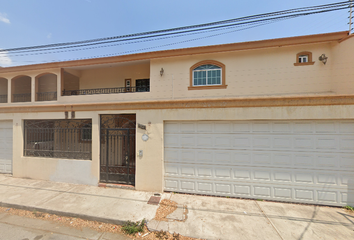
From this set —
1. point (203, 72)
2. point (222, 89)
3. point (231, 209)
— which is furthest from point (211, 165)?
point (203, 72)

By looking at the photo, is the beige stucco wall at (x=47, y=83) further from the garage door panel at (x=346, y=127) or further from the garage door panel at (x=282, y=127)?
the garage door panel at (x=346, y=127)

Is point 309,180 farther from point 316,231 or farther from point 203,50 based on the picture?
point 203,50

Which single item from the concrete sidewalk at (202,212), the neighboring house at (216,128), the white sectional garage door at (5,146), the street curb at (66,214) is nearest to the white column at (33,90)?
the neighboring house at (216,128)

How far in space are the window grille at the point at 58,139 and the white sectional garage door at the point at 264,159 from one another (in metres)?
3.70

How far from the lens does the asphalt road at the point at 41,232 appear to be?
10.8 ft

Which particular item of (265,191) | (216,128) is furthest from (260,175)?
(216,128)

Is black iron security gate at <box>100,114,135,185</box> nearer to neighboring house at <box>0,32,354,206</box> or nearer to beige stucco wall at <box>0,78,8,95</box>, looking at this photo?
neighboring house at <box>0,32,354,206</box>

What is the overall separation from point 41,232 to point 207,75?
7.65 metres

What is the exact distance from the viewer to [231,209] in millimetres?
4293

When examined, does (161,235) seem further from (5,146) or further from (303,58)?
(5,146)

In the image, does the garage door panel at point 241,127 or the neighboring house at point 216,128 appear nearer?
the neighboring house at point 216,128

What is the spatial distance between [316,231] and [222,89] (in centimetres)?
538

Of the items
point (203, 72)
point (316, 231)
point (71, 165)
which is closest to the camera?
point (316, 231)

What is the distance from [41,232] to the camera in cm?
344
